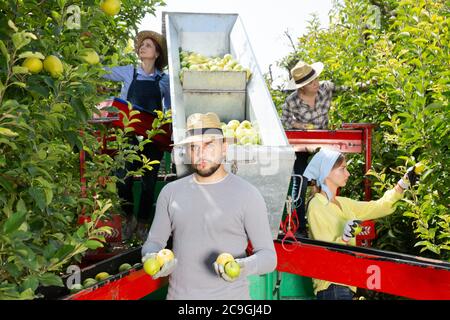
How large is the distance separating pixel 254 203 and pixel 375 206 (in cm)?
188

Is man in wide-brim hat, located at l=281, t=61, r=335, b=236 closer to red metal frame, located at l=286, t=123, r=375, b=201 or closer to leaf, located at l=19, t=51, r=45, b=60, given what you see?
red metal frame, located at l=286, t=123, r=375, b=201

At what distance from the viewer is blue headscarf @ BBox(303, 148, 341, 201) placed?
13.6 feet

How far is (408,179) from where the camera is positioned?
14.4 feet

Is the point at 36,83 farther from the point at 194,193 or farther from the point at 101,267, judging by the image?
the point at 101,267

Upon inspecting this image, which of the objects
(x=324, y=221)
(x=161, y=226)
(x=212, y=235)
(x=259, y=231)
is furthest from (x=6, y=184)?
(x=324, y=221)

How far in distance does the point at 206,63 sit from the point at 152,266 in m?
4.00

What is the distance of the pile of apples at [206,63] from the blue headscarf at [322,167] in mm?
1783

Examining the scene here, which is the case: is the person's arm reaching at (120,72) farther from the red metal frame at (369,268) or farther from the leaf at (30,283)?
the leaf at (30,283)

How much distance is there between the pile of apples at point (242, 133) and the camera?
15.4 ft

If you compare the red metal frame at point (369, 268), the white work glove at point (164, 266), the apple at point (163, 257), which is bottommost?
the red metal frame at point (369, 268)

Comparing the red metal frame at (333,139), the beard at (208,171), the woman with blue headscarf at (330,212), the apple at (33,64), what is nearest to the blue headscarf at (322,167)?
the woman with blue headscarf at (330,212)

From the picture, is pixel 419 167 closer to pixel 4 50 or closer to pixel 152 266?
pixel 152 266
